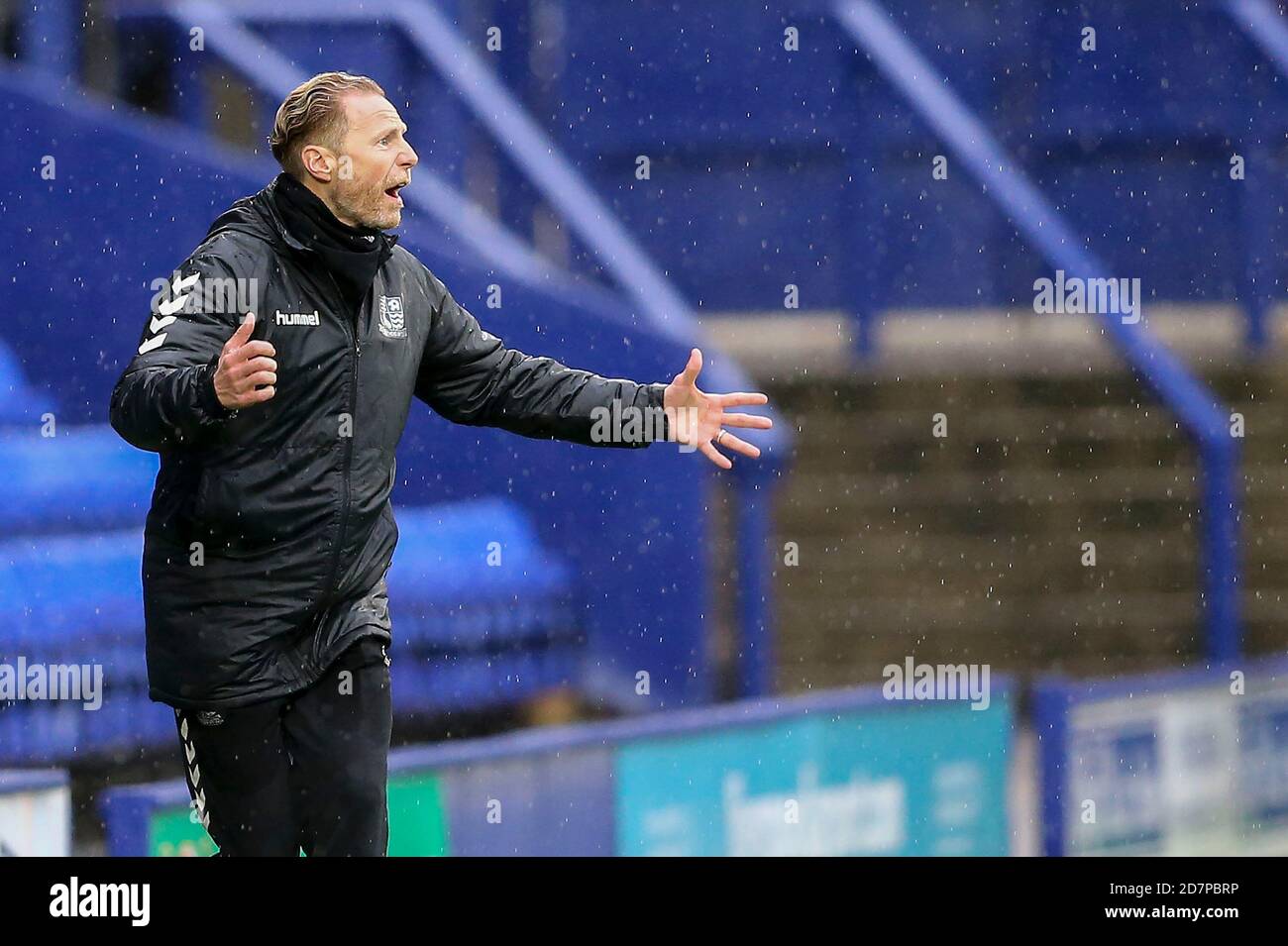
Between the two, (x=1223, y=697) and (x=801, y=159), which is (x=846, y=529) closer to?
(x=801, y=159)

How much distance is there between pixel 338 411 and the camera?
4.07 metres

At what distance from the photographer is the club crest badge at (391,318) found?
13.7ft

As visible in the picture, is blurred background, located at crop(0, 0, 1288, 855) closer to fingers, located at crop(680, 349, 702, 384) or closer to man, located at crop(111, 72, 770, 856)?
man, located at crop(111, 72, 770, 856)

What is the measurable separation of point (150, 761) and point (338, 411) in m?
3.26

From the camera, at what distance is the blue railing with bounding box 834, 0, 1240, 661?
8.55m

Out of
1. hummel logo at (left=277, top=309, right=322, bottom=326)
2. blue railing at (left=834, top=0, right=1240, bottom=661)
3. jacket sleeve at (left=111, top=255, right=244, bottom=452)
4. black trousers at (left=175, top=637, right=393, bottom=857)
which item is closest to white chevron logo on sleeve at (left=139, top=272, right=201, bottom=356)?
jacket sleeve at (left=111, top=255, right=244, bottom=452)

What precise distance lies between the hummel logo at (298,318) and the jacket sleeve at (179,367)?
9cm

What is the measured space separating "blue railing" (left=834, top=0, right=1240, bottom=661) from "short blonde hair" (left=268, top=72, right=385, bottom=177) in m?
5.26

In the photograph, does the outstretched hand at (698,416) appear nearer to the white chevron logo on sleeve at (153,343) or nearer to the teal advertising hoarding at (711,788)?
the white chevron logo on sleeve at (153,343)

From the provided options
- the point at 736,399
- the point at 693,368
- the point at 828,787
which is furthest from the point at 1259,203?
the point at 693,368

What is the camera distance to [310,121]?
4074 mm

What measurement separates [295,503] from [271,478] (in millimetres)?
63

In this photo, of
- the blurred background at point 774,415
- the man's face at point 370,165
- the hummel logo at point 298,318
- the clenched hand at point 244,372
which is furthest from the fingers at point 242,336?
the blurred background at point 774,415
